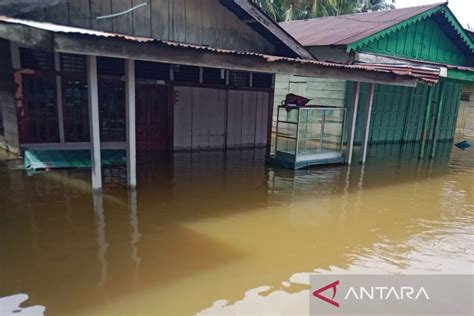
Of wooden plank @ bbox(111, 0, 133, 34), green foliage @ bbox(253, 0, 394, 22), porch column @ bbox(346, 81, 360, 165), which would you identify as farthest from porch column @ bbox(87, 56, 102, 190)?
green foliage @ bbox(253, 0, 394, 22)

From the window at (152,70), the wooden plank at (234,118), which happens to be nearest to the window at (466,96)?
the wooden plank at (234,118)

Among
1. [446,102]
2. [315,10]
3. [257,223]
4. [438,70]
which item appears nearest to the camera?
[257,223]

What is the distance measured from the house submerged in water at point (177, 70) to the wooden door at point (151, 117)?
0.03 meters

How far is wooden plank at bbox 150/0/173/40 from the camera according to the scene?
771 cm

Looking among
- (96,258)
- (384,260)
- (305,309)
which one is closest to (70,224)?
(96,258)

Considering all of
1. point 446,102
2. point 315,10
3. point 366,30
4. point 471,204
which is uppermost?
point 315,10

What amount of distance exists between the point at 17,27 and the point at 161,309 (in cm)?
357

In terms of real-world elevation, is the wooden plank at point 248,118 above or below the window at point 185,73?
below

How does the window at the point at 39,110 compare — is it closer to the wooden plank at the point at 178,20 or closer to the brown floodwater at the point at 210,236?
the brown floodwater at the point at 210,236

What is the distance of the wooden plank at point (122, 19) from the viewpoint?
287 inches

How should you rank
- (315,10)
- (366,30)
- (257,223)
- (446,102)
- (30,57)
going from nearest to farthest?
(257,223) → (30,57) → (366,30) → (446,102) → (315,10)

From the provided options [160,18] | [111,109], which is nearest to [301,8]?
[160,18]

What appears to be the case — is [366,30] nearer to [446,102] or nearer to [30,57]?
[446,102]

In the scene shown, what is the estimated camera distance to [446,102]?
50.7 ft
